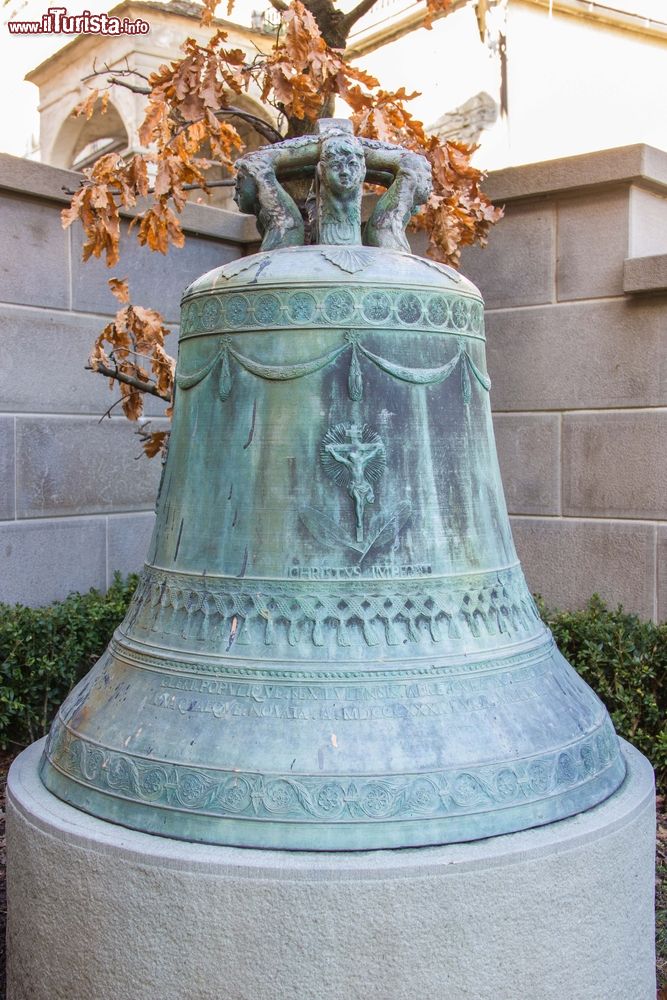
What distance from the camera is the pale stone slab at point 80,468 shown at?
519 cm

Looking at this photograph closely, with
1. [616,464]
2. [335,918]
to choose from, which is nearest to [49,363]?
[616,464]

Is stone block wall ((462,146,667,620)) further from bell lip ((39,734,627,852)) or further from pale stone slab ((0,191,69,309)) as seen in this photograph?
bell lip ((39,734,627,852))

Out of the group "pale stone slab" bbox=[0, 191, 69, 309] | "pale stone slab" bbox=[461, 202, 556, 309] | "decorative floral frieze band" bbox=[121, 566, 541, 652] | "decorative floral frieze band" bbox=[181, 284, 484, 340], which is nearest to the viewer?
"decorative floral frieze band" bbox=[121, 566, 541, 652]

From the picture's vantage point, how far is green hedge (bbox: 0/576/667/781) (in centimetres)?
430

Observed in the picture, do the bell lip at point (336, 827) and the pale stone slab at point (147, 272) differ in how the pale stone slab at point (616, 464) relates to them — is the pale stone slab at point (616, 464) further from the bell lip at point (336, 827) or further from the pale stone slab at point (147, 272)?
the bell lip at point (336, 827)

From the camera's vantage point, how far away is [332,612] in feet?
7.54

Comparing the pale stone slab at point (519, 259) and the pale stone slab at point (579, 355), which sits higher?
the pale stone slab at point (519, 259)

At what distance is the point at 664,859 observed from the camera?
12.8 feet

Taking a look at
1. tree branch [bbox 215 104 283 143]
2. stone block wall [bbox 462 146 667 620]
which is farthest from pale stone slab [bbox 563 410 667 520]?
tree branch [bbox 215 104 283 143]

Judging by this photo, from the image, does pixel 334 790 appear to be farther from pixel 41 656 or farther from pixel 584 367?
pixel 584 367

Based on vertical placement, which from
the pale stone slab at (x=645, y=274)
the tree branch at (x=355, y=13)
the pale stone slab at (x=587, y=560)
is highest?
the tree branch at (x=355, y=13)

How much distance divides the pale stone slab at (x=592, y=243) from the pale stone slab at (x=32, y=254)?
270 cm

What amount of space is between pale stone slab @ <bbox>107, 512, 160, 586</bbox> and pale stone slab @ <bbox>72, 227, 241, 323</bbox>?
0.97 m

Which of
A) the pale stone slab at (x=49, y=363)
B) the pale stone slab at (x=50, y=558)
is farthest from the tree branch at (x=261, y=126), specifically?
the pale stone slab at (x=50, y=558)
